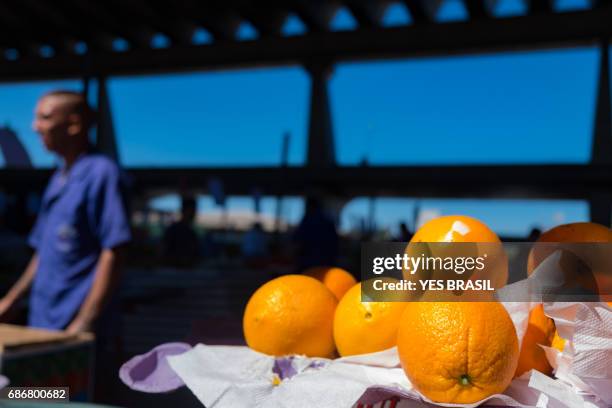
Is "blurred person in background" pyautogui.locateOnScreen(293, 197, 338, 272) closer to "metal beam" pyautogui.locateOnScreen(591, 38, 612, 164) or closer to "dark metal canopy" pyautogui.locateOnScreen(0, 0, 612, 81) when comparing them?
"dark metal canopy" pyautogui.locateOnScreen(0, 0, 612, 81)

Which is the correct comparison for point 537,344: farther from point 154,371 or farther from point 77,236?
point 77,236

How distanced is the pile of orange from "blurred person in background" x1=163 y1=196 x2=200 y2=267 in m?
5.43

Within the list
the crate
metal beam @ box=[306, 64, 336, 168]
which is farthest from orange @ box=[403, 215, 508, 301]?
metal beam @ box=[306, 64, 336, 168]

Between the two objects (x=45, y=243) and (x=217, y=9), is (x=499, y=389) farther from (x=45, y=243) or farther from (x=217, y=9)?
(x=217, y=9)

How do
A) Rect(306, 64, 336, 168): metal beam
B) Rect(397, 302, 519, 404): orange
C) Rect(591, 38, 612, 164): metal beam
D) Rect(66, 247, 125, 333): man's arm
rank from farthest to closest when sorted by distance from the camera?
Rect(306, 64, 336, 168): metal beam < Rect(591, 38, 612, 164): metal beam < Rect(66, 247, 125, 333): man's arm < Rect(397, 302, 519, 404): orange

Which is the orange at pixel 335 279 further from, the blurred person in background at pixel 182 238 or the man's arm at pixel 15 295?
the blurred person in background at pixel 182 238

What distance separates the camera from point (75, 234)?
5.69 ft

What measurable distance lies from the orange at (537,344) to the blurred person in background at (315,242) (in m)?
3.77

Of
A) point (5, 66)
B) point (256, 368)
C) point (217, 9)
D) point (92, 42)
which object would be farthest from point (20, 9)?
point (256, 368)

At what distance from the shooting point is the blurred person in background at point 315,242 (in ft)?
15.1

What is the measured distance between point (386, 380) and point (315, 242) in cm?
391

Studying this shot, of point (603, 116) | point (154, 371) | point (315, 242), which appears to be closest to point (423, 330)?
point (154, 371)

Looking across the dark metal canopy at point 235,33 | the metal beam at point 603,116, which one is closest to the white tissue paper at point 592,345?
the dark metal canopy at point 235,33

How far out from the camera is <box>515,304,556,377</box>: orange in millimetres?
761
